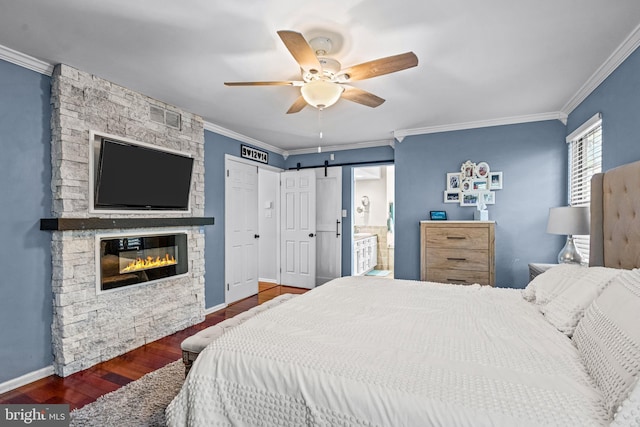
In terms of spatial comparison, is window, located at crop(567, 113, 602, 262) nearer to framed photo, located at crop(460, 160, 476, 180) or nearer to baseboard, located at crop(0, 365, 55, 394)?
framed photo, located at crop(460, 160, 476, 180)

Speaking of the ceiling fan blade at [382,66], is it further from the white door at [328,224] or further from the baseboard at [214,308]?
the baseboard at [214,308]

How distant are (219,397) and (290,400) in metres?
0.34

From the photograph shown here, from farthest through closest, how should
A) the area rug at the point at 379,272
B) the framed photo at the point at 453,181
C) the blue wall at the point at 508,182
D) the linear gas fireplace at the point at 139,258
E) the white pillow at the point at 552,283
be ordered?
1. the area rug at the point at 379,272
2. the framed photo at the point at 453,181
3. the blue wall at the point at 508,182
4. the linear gas fireplace at the point at 139,258
5. the white pillow at the point at 552,283

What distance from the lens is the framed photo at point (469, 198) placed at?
4.07 metres

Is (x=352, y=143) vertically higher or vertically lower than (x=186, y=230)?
higher

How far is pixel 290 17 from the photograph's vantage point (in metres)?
1.90

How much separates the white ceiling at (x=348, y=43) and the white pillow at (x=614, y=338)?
1.63 metres

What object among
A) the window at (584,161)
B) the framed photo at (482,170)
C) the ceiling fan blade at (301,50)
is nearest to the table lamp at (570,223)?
the window at (584,161)

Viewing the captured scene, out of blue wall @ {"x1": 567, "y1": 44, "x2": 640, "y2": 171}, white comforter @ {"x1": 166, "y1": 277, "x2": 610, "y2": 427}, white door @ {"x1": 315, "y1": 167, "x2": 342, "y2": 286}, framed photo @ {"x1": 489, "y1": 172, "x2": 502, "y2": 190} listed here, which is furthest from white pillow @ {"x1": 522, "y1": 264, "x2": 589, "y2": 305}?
white door @ {"x1": 315, "y1": 167, "x2": 342, "y2": 286}

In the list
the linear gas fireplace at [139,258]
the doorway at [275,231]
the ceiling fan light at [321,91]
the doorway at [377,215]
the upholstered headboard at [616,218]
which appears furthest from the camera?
the doorway at [377,215]

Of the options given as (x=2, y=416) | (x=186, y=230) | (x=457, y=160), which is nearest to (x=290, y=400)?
(x=2, y=416)

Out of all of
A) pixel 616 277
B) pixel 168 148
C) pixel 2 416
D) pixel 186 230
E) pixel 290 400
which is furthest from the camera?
pixel 186 230

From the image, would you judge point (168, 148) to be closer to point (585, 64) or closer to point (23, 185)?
point (23, 185)

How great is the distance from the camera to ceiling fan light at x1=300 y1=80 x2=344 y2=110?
231cm
